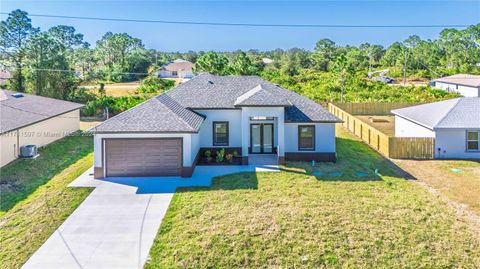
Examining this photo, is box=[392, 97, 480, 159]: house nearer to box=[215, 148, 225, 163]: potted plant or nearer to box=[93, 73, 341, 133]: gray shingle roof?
box=[93, 73, 341, 133]: gray shingle roof

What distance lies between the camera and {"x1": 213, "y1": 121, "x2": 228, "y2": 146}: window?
2039 cm

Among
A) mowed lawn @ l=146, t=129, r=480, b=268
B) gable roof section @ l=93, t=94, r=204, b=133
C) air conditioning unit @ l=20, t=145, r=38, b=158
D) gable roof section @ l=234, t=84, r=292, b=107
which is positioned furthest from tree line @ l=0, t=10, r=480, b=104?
mowed lawn @ l=146, t=129, r=480, b=268

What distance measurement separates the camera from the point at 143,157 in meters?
16.6

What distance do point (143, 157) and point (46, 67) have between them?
28.5m

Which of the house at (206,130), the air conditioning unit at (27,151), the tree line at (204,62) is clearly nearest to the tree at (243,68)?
the tree line at (204,62)

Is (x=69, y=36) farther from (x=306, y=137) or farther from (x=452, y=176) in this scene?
(x=452, y=176)

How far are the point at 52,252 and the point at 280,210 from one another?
7393 millimetres

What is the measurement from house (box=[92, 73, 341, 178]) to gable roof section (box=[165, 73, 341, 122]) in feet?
0.19

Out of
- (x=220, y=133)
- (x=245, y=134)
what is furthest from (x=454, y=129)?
(x=220, y=133)

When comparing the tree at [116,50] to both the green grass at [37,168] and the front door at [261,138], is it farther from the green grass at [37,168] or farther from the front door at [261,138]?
the front door at [261,138]

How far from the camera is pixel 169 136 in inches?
648

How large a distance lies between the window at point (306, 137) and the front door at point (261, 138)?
5.99 feet

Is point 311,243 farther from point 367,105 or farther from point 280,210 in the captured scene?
point 367,105

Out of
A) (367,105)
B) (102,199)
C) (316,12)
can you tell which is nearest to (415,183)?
(102,199)
